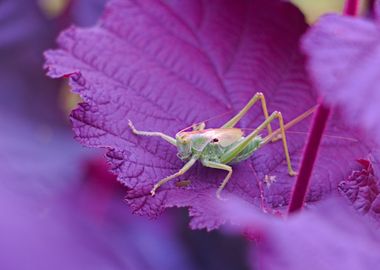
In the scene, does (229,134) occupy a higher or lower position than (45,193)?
higher

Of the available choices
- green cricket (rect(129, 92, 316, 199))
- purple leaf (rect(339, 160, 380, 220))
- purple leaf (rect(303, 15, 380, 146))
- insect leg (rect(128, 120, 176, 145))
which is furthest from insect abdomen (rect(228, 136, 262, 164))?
purple leaf (rect(303, 15, 380, 146))

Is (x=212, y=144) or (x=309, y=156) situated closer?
(x=309, y=156)

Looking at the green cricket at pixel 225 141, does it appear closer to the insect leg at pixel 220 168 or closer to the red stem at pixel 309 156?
the insect leg at pixel 220 168

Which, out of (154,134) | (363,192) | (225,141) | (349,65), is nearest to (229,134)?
(225,141)

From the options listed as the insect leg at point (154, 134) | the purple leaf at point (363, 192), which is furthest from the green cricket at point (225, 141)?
the purple leaf at point (363, 192)

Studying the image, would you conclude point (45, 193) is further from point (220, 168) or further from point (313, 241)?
point (313, 241)

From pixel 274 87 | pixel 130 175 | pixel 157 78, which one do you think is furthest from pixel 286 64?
pixel 130 175

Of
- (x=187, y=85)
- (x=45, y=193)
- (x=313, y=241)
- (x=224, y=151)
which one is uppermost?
(x=313, y=241)

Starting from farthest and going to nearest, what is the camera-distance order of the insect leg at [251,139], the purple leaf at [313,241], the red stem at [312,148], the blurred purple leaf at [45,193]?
the blurred purple leaf at [45,193]
the insect leg at [251,139]
the red stem at [312,148]
the purple leaf at [313,241]
